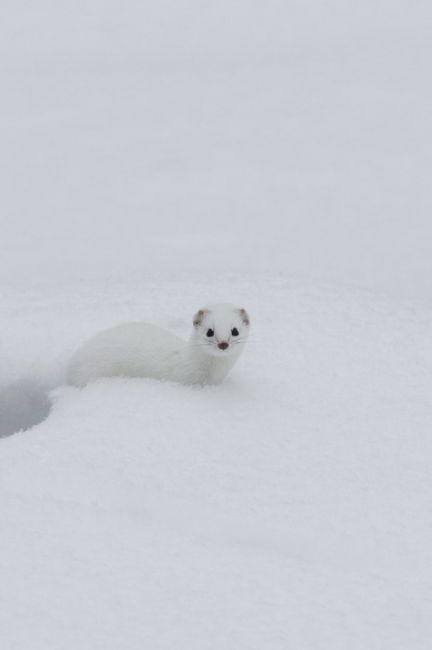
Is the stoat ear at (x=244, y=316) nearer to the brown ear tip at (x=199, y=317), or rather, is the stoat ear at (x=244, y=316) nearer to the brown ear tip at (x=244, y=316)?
the brown ear tip at (x=244, y=316)

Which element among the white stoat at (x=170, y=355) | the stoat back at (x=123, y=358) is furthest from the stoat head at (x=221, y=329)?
the stoat back at (x=123, y=358)

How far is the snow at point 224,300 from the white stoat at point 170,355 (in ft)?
0.30

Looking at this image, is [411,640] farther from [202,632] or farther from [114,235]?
[114,235]

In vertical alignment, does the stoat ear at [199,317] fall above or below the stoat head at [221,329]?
above

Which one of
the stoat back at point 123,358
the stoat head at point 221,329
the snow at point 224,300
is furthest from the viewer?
the stoat back at point 123,358

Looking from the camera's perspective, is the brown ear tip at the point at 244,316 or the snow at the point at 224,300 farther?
the brown ear tip at the point at 244,316

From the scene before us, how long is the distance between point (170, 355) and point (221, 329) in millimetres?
311

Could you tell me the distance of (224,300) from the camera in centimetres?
557

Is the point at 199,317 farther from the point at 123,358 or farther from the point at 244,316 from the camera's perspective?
the point at 123,358

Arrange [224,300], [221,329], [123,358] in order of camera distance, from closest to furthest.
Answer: [221,329]
[123,358]
[224,300]

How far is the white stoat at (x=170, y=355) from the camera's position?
4414 millimetres

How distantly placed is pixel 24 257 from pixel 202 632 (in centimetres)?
419

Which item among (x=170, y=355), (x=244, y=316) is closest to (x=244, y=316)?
(x=244, y=316)

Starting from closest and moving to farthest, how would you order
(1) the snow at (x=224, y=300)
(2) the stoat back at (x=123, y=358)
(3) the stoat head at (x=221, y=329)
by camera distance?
1. (1) the snow at (x=224, y=300)
2. (3) the stoat head at (x=221, y=329)
3. (2) the stoat back at (x=123, y=358)
